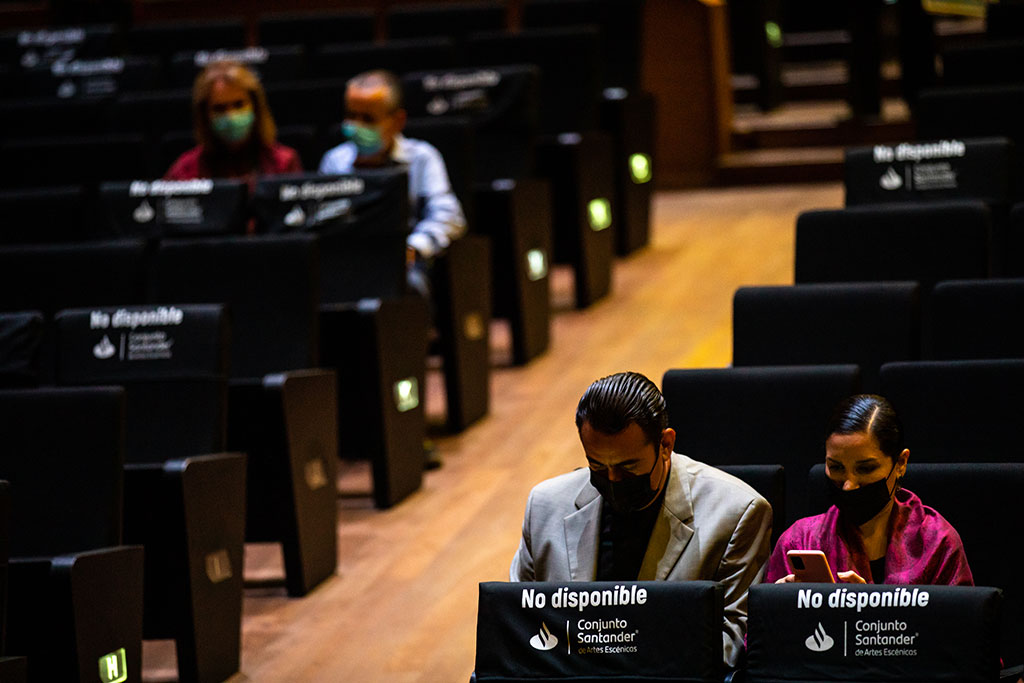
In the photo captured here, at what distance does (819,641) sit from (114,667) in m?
0.90

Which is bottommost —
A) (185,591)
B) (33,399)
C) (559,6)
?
(185,591)

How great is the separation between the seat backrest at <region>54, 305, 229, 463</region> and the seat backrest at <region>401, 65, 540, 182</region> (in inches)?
45.2

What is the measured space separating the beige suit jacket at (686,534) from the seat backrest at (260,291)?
0.97 metres

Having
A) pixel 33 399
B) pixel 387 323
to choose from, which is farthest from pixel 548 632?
pixel 387 323

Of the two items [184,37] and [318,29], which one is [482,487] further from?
[184,37]

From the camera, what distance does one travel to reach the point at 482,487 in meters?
2.46

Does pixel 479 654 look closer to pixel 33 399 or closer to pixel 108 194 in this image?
pixel 33 399

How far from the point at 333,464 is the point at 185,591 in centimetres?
45

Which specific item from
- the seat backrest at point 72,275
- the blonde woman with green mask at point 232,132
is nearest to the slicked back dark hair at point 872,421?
the seat backrest at point 72,275

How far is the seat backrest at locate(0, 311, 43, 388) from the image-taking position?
79.9 inches

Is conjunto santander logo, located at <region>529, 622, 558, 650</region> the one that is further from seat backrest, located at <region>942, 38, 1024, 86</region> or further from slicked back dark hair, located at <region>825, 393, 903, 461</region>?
seat backrest, located at <region>942, 38, 1024, 86</region>

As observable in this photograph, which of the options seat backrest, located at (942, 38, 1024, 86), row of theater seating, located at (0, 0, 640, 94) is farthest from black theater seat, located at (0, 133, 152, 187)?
seat backrest, located at (942, 38, 1024, 86)

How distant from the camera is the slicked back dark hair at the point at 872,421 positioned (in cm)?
129

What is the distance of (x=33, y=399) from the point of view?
1827 millimetres
